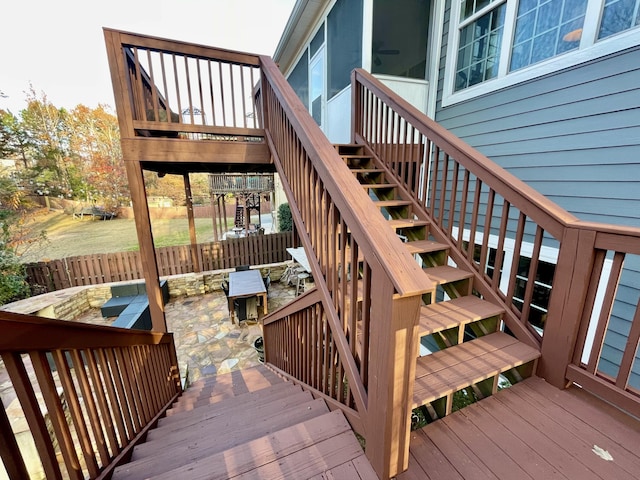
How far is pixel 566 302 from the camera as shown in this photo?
160 cm

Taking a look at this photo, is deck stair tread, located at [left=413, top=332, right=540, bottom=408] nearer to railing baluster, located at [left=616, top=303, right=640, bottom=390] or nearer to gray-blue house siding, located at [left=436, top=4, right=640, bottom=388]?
railing baluster, located at [left=616, top=303, right=640, bottom=390]

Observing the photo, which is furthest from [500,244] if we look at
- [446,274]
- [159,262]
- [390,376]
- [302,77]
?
[159,262]

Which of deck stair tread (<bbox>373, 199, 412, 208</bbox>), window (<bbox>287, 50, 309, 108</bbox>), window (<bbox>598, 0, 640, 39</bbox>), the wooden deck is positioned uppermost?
window (<bbox>287, 50, 309, 108</bbox>)

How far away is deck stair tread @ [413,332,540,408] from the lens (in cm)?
141

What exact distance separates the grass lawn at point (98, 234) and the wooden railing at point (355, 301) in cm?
1328

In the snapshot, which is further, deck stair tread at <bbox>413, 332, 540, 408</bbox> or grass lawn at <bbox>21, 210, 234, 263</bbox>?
grass lawn at <bbox>21, 210, 234, 263</bbox>

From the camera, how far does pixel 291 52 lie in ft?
22.3

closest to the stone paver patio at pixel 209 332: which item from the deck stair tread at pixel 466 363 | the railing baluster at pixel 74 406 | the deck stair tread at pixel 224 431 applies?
the deck stair tread at pixel 224 431

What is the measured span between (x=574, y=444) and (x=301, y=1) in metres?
6.21

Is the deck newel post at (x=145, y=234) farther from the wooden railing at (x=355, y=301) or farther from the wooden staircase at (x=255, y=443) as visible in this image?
the wooden railing at (x=355, y=301)

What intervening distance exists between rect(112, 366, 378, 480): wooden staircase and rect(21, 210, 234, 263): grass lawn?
13.0 meters

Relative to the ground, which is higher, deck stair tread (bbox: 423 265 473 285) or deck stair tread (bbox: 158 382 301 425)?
deck stair tread (bbox: 423 265 473 285)

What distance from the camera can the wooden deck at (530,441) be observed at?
3.89 ft

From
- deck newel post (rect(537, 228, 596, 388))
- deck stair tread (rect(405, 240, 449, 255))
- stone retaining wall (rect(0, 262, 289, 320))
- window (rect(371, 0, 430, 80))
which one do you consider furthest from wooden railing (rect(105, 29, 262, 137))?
stone retaining wall (rect(0, 262, 289, 320))
